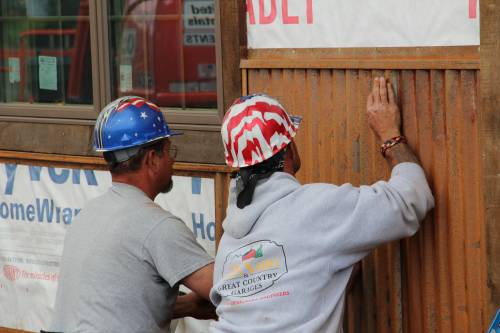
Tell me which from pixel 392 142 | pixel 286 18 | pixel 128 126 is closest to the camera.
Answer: pixel 392 142

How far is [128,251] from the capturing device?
4.15 m

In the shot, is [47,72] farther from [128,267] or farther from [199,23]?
[128,267]

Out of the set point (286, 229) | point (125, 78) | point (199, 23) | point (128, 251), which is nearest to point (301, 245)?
point (286, 229)

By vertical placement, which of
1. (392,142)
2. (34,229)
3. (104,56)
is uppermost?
(104,56)

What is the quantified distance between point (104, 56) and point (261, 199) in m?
2.47

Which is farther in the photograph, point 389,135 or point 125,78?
point 125,78

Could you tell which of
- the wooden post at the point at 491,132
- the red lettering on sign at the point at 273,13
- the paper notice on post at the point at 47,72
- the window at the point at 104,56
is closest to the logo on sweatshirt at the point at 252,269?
the wooden post at the point at 491,132

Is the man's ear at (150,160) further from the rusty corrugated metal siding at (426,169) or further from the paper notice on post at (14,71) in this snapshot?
the paper notice on post at (14,71)

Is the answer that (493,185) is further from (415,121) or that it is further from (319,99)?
(319,99)

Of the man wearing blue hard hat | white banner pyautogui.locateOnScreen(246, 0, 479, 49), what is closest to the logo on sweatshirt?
the man wearing blue hard hat

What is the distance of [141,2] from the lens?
5.94 m

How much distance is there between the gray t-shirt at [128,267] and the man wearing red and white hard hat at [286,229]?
291mm

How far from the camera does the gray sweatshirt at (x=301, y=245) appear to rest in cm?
363

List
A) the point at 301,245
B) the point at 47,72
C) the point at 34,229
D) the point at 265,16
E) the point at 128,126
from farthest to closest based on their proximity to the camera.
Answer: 1. the point at 47,72
2. the point at 34,229
3. the point at 265,16
4. the point at 128,126
5. the point at 301,245
